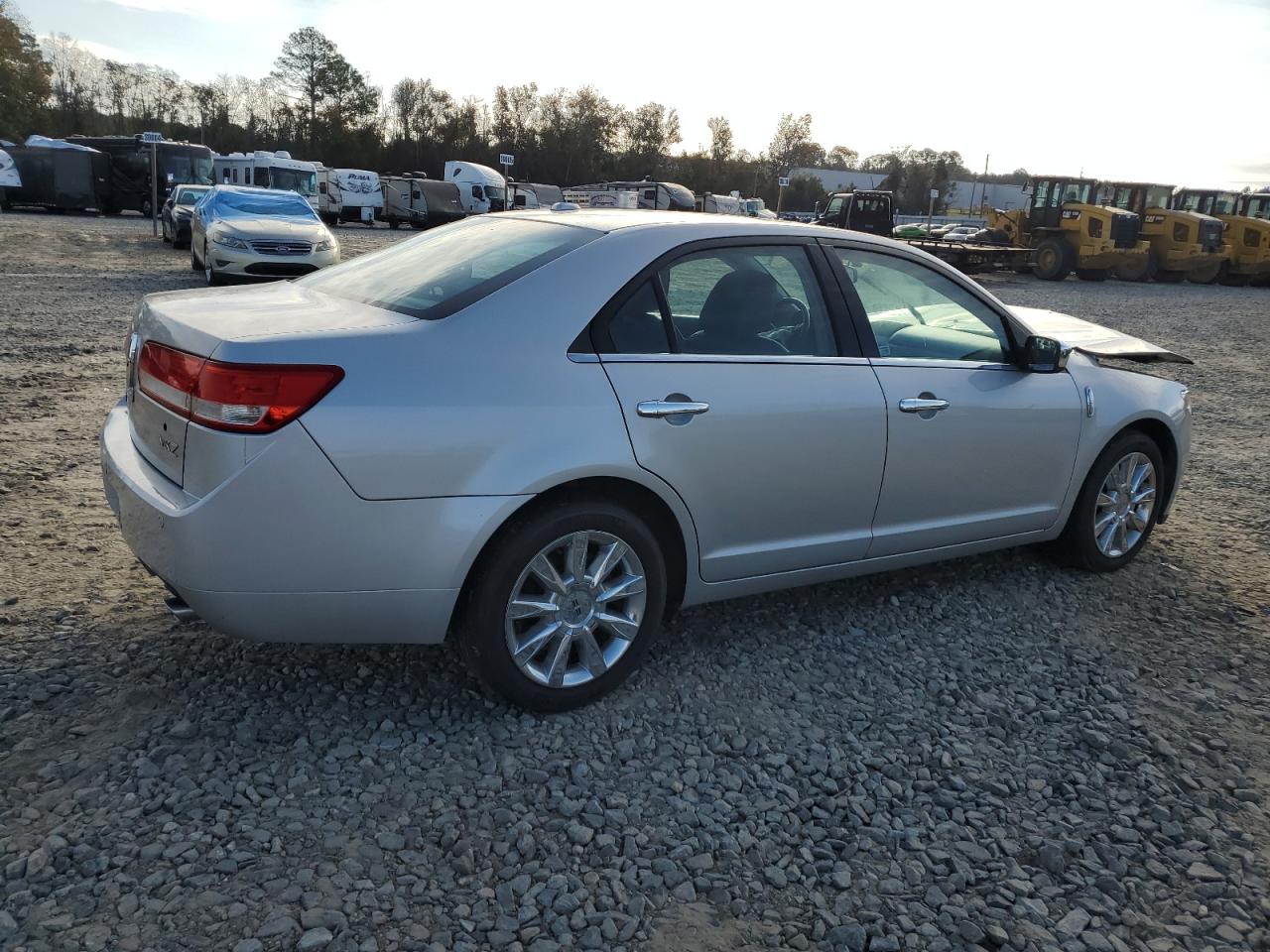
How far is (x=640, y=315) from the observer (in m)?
3.24

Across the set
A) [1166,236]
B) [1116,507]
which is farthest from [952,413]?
[1166,236]

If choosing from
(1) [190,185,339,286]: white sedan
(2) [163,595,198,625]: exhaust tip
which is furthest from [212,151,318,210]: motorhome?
(2) [163,595,198,625]: exhaust tip

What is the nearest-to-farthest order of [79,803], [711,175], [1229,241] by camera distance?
[79,803]
[1229,241]
[711,175]

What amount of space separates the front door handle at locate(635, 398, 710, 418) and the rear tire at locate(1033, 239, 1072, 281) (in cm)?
2766

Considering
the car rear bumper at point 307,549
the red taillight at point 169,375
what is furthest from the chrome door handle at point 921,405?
the red taillight at point 169,375

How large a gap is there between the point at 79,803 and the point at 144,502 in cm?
83

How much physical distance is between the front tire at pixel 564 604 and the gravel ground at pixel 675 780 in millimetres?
152

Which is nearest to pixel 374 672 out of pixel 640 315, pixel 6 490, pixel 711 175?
pixel 640 315

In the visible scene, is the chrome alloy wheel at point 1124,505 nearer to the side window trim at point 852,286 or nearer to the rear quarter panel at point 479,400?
the side window trim at point 852,286

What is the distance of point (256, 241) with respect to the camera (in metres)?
14.4

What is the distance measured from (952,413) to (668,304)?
1290 mm

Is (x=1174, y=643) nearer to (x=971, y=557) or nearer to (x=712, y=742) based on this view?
(x=971, y=557)

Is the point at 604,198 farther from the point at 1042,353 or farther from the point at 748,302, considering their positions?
the point at 748,302

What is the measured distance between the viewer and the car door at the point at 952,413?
3.80 m
